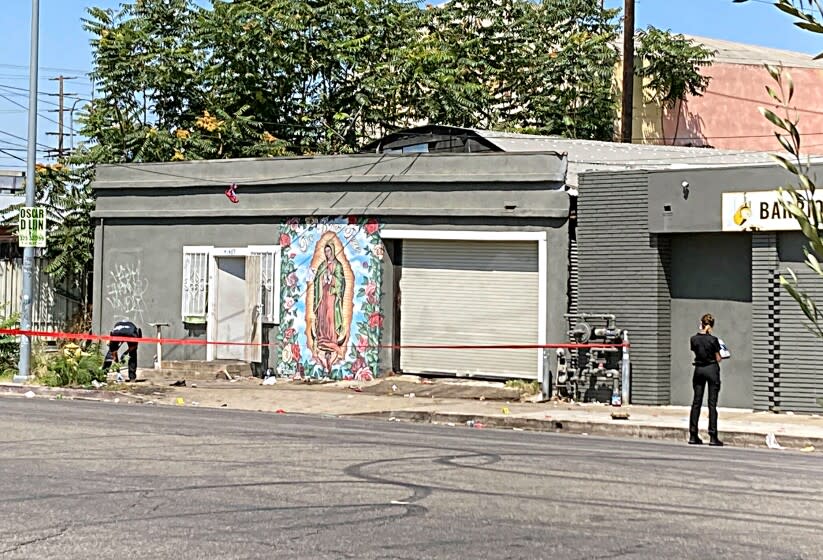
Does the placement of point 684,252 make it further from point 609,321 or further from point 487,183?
point 487,183

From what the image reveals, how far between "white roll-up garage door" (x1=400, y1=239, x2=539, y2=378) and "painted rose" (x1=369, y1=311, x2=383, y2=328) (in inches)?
17.8

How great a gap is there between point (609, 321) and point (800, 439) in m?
5.60

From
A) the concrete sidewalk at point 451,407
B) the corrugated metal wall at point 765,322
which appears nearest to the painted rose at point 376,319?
the concrete sidewalk at point 451,407

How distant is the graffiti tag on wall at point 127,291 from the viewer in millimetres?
27719

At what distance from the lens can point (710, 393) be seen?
16797mm

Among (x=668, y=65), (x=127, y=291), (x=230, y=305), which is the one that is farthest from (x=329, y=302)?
(x=668, y=65)

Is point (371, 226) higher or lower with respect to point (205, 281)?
higher

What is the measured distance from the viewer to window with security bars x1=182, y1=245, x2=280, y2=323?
2630 cm

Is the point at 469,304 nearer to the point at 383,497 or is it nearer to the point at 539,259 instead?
the point at 539,259

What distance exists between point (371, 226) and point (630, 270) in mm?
5833

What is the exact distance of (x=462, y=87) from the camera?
119 ft

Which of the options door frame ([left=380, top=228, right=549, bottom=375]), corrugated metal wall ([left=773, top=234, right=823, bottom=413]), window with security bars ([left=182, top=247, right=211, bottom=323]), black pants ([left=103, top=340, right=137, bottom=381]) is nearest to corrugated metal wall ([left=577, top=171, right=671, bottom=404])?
door frame ([left=380, top=228, right=549, bottom=375])

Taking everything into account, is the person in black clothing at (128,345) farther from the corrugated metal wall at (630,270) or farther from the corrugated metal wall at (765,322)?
the corrugated metal wall at (765,322)

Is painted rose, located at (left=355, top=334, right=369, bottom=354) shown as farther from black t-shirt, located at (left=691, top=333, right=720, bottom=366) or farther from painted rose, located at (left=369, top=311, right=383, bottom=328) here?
black t-shirt, located at (left=691, top=333, right=720, bottom=366)
